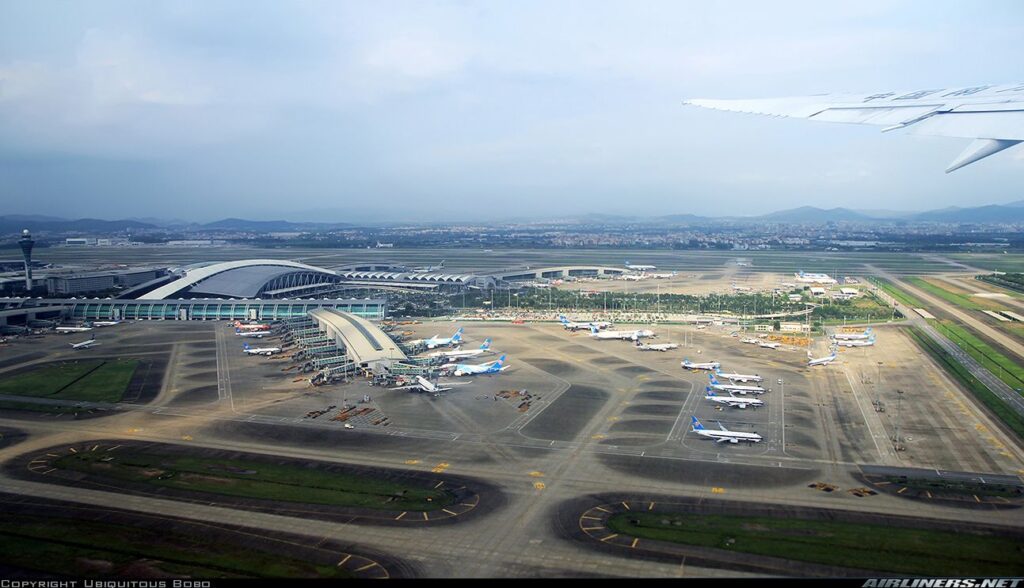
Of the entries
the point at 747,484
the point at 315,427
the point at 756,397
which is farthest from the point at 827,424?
the point at 315,427

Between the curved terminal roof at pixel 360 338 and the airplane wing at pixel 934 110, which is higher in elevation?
the airplane wing at pixel 934 110

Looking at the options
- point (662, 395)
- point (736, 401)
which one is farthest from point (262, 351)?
point (736, 401)

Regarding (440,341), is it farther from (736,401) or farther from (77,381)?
(736,401)

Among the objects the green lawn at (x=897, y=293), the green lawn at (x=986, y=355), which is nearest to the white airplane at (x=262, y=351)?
the green lawn at (x=986, y=355)

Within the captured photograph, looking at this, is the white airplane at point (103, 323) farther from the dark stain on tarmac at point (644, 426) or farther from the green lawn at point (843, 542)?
the green lawn at point (843, 542)

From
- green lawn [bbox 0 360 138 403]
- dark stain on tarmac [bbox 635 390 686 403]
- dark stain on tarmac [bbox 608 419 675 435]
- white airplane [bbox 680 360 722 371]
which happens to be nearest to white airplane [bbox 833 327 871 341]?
white airplane [bbox 680 360 722 371]

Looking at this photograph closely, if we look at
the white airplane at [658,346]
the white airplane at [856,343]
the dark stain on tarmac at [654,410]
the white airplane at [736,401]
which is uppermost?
the white airplane at [856,343]

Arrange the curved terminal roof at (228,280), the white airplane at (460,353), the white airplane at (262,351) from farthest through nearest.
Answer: the curved terminal roof at (228,280) < the white airplane at (262,351) < the white airplane at (460,353)
